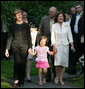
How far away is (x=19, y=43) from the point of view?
34.5 ft

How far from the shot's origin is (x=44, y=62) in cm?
1112

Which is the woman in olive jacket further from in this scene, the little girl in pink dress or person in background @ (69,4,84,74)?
person in background @ (69,4,84,74)

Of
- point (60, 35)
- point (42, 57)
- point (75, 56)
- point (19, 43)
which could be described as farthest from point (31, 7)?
point (19, 43)

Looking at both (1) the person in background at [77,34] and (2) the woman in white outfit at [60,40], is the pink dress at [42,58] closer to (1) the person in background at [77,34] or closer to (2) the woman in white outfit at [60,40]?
(2) the woman in white outfit at [60,40]

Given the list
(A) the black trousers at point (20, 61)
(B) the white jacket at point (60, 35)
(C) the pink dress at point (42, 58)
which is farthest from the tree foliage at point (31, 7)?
(A) the black trousers at point (20, 61)

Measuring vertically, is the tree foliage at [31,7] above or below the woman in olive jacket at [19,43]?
above

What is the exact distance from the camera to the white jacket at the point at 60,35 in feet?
36.6

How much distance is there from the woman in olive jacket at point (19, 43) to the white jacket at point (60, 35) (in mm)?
871

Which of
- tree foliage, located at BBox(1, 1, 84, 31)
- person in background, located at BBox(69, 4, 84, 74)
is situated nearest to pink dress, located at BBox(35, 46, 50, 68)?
person in background, located at BBox(69, 4, 84, 74)

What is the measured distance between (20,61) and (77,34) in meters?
3.25

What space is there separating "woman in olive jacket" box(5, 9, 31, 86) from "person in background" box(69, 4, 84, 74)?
2.76 m

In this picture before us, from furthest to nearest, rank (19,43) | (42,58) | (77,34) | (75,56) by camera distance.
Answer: (75,56), (77,34), (42,58), (19,43)

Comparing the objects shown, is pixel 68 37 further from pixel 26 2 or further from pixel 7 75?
pixel 26 2

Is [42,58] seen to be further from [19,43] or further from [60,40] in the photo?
[19,43]
